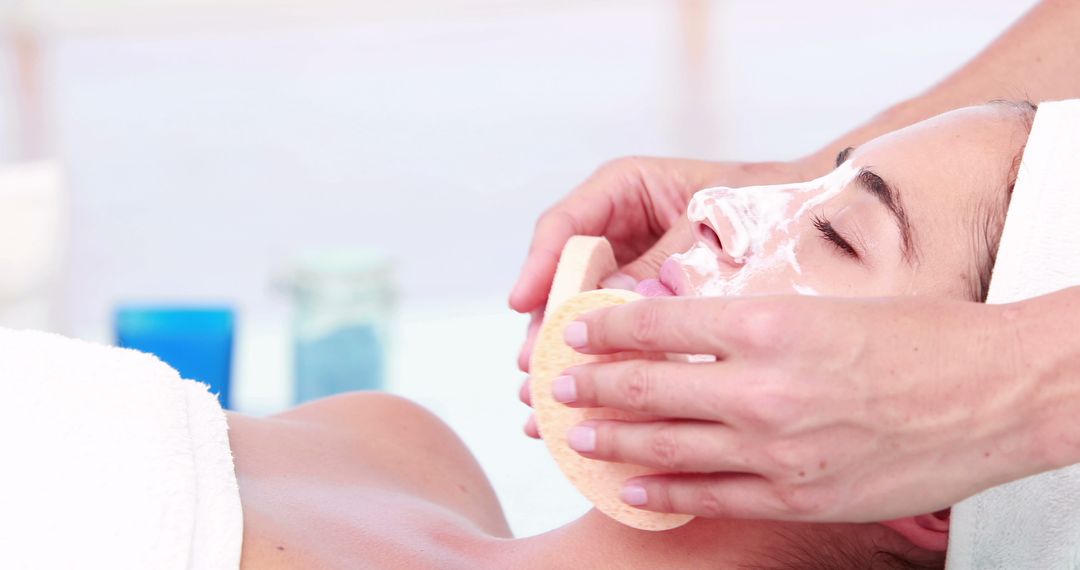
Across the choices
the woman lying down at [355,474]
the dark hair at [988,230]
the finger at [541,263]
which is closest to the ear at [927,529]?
the woman lying down at [355,474]

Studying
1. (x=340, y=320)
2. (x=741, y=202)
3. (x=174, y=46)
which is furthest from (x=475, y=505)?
(x=174, y=46)

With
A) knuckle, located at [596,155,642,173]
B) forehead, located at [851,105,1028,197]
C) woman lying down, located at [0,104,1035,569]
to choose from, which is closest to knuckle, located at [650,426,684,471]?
woman lying down, located at [0,104,1035,569]

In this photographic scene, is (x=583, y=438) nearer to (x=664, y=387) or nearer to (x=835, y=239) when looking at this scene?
(x=664, y=387)

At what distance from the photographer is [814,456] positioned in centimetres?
76

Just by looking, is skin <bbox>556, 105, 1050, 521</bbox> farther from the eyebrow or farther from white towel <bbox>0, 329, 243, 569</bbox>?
white towel <bbox>0, 329, 243, 569</bbox>

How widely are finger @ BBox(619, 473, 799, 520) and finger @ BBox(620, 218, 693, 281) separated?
0.42m

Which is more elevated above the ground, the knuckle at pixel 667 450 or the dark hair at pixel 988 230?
the dark hair at pixel 988 230

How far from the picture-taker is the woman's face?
3.26 feet

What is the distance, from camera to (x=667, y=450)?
2.65ft

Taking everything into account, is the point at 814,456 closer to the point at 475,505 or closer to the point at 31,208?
the point at 475,505

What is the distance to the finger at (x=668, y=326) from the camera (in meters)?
0.78

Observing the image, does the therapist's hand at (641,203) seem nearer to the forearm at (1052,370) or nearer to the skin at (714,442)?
the skin at (714,442)

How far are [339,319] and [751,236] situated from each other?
0.98 m

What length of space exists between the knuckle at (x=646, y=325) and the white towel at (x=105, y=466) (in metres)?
0.35
